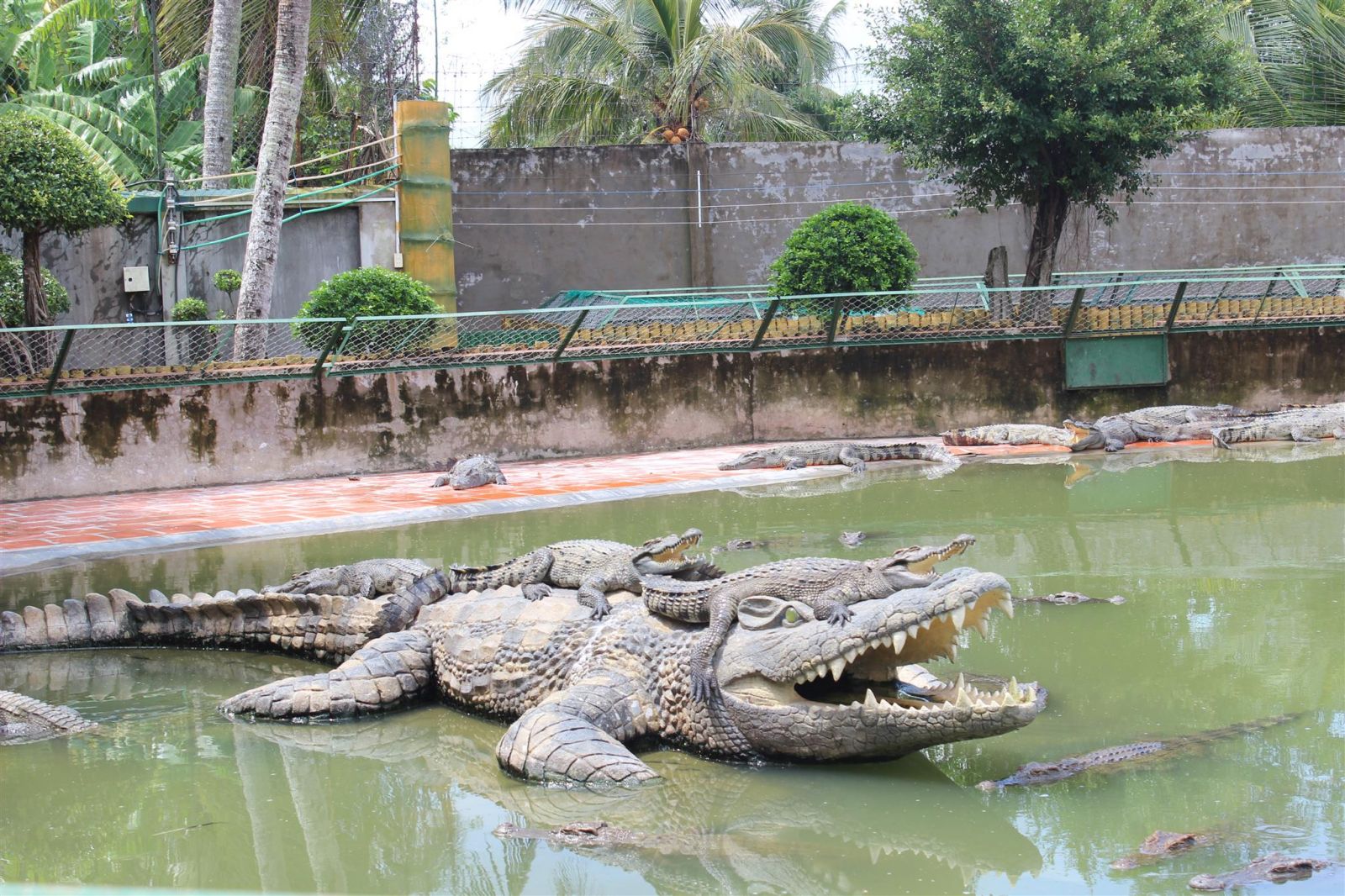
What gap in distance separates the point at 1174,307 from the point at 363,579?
11158mm

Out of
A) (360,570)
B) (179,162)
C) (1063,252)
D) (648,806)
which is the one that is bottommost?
(648,806)

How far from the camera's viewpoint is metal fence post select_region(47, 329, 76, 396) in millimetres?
10578

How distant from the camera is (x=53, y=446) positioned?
1080 centimetres

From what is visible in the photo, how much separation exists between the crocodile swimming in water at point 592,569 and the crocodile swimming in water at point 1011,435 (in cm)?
798

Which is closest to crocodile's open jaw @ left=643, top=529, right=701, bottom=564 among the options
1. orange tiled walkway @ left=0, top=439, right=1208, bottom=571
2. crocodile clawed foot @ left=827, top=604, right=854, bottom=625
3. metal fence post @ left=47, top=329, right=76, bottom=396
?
crocodile clawed foot @ left=827, top=604, right=854, bottom=625

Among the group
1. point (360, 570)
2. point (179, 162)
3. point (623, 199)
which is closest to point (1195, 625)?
point (360, 570)

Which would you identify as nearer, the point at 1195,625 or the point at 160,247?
the point at 1195,625

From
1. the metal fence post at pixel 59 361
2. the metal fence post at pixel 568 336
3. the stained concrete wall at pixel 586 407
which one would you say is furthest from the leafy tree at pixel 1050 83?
the metal fence post at pixel 59 361

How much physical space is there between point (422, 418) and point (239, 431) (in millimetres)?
1656


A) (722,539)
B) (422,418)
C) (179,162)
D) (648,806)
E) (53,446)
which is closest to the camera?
(648,806)

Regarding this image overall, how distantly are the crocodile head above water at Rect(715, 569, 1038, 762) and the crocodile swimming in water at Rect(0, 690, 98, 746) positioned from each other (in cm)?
245

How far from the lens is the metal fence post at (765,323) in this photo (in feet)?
43.6

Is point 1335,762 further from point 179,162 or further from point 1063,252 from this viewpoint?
point 179,162

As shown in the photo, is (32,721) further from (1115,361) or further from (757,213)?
(757,213)
